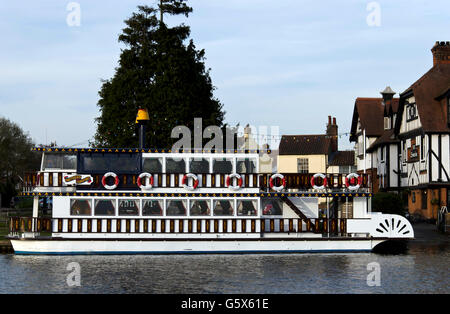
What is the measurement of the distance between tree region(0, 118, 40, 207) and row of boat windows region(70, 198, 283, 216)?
47.2 meters

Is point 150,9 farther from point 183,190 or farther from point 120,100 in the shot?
point 183,190

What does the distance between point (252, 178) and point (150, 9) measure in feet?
81.8

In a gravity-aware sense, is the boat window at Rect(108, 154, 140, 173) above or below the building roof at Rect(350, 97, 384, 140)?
below

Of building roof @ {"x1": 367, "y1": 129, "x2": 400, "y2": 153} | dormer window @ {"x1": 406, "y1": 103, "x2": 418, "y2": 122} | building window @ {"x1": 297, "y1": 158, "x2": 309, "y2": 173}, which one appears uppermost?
dormer window @ {"x1": 406, "y1": 103, "x2": 418, "y2": 122}

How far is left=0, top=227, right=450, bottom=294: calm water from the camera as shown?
76.1ft

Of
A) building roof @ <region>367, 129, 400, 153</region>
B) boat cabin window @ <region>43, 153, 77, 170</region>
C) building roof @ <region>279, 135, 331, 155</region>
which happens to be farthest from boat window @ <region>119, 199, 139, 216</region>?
building roof @ <region>279, 135, 331, 155</region>

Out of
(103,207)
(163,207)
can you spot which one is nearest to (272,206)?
(163,207)

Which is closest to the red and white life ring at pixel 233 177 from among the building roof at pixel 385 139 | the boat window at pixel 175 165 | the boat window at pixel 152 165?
the boat window at pixel 175 165

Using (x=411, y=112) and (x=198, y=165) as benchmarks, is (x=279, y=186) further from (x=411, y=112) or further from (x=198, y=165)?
(x=411, y=112)

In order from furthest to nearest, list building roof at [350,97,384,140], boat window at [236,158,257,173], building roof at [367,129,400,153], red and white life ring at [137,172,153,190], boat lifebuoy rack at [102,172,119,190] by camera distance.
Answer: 1. building roof at [350,97,384,140]
2. building roof at [367,129,400,153]
3. boat window at [236,158,257,173]
4. red and white life ring at [137,172,153,190]
5. boat lifebuoy rack at [102,172,119,190]

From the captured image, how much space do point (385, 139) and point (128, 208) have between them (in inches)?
1338

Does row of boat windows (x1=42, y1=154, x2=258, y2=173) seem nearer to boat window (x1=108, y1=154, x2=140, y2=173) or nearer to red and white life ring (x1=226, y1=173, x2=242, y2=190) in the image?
boat window (x1=108, y1=154, x2=140, y2=173)
